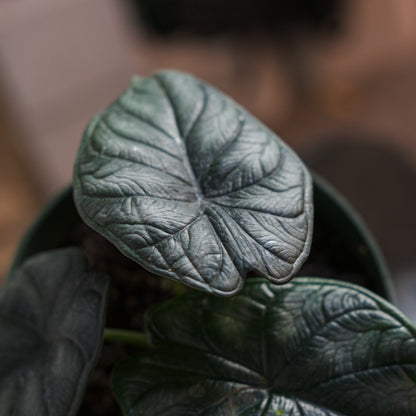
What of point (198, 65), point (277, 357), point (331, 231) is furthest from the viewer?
point (198, 65)

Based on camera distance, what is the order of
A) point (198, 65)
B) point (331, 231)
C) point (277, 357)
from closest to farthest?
point (277, 357)
point (331, 231)
point (198, 65)

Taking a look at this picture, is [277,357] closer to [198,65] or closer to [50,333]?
[50,333]

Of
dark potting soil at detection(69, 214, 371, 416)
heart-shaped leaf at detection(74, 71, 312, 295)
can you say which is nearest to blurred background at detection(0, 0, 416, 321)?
dark potting soil at detection(69, 214, 371, 416)

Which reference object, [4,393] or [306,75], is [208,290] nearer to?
[4,393]

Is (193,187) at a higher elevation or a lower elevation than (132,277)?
higher

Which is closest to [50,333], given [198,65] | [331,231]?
[331,231]

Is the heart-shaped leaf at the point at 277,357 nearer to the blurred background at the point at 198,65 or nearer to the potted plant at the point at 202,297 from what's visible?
the potted plant at the point at 202,297

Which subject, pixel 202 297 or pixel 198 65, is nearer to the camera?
pixel 202 297

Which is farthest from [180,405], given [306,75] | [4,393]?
[306,75]
